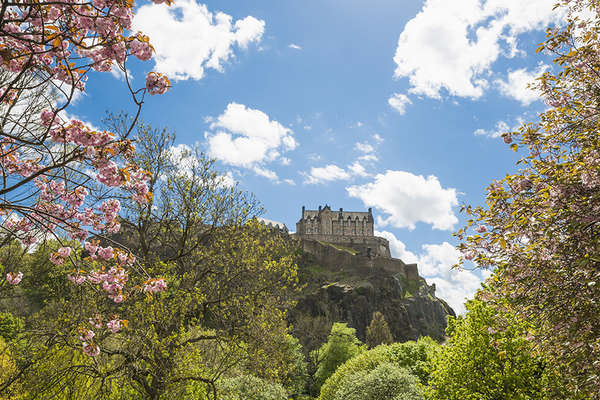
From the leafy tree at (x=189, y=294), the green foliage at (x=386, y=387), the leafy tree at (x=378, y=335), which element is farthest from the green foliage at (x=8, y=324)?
the leafy tree at (x=378, y=335)

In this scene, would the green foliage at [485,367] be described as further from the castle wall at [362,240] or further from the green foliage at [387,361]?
the castle wall at [362,240]

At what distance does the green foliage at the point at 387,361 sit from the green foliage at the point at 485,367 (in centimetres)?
625

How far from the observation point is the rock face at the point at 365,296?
229 feet

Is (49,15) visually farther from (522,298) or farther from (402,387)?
(402,387)

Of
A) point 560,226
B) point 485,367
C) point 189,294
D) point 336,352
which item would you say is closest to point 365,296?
point 336,352

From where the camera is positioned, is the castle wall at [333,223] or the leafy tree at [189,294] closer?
the leafy tree at [189,294]

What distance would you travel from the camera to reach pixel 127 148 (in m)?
5.14

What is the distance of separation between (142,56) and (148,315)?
9.51 metres

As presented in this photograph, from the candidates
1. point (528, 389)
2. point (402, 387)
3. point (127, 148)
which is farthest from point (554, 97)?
point (402, 387)

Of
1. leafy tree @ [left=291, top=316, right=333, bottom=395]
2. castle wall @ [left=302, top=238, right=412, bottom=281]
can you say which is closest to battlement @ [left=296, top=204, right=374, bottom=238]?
castle wall @ [left=302, top=238, right=412, bottom=281]

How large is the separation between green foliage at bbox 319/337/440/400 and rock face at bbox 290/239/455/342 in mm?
30280

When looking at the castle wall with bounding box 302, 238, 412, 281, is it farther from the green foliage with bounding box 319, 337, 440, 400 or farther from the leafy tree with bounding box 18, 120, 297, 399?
the leafy tree with bounding box 18, 120, 297, 399

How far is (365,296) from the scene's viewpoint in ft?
238

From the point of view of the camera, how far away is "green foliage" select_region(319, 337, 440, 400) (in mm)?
27156
